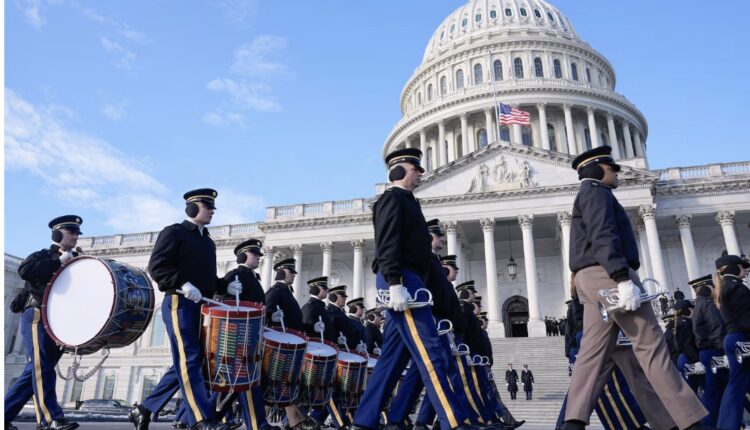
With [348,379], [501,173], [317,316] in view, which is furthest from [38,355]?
[501,173]

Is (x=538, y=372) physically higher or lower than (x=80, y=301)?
lower

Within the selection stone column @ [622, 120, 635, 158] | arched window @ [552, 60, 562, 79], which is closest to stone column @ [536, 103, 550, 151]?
arched window @ [552, 60, 562, 79]

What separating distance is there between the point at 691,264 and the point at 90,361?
152 ft

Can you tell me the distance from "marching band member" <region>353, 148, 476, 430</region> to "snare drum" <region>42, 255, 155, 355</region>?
299cm

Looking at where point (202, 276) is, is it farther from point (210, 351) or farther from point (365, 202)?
point (365, 202)

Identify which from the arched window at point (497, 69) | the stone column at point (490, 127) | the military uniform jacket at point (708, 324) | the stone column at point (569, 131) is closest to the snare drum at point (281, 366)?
the military uniform jacket at point (708, 324)

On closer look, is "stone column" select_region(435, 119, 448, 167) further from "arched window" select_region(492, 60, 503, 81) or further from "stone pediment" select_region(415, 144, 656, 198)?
"stone pediment" select_region(415, 144, 656, 198)

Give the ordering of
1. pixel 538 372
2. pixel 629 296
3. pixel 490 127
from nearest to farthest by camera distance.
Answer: pixel 629 296 → pixel 538 372 → pixel 490 127

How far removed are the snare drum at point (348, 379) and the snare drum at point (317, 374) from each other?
2.80ft

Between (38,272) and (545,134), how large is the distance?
53700mm

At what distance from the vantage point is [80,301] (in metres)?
6.63

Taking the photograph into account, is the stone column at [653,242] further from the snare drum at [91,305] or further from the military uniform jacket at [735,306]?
the snare drum at [91,305]

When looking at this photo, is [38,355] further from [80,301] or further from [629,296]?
[629,296]

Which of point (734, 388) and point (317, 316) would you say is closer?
point (734, 388)
